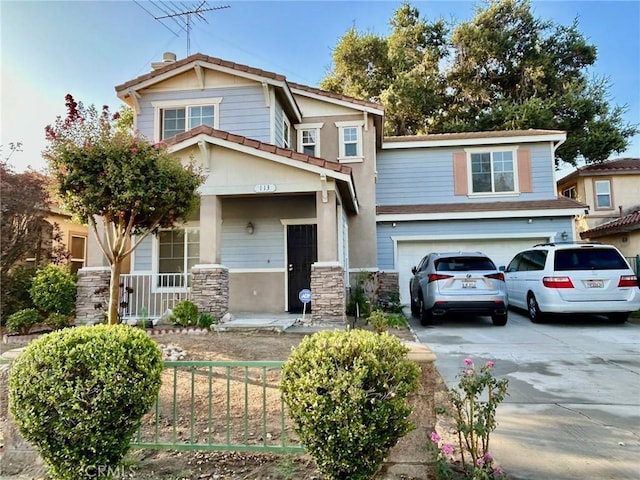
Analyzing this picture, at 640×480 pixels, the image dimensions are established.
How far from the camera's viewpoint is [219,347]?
6.52 m

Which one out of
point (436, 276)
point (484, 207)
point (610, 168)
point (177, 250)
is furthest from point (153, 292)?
point (610, 168)

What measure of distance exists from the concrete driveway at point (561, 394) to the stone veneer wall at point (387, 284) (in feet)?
14.6

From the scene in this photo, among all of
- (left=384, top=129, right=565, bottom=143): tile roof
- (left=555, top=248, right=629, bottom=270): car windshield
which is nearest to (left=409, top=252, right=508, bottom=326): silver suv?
(left=555, top=248, right=629, bottom=270): car windshield

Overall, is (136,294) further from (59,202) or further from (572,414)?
(572,414)

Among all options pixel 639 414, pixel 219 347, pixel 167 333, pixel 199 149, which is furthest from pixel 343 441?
pixel 199 149

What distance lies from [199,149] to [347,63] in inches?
706

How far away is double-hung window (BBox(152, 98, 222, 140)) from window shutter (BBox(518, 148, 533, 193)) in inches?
415

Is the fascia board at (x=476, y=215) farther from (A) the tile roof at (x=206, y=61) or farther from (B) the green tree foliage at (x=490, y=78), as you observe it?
(B) the green tree foliage at (x=490, y=78)

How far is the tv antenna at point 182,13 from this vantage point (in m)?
13.0

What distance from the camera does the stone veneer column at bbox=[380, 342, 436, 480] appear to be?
9.20ft

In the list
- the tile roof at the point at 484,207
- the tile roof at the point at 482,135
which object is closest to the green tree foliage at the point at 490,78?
the tile roof at the point at 482,135

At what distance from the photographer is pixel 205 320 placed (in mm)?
8289

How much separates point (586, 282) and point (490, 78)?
17.7 metres

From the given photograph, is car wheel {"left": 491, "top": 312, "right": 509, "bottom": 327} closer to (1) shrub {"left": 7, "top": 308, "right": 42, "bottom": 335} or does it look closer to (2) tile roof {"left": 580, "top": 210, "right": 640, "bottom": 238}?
(2) tile roof {"left": 580, "top": 210, "right": 640, "bottom": 238}
